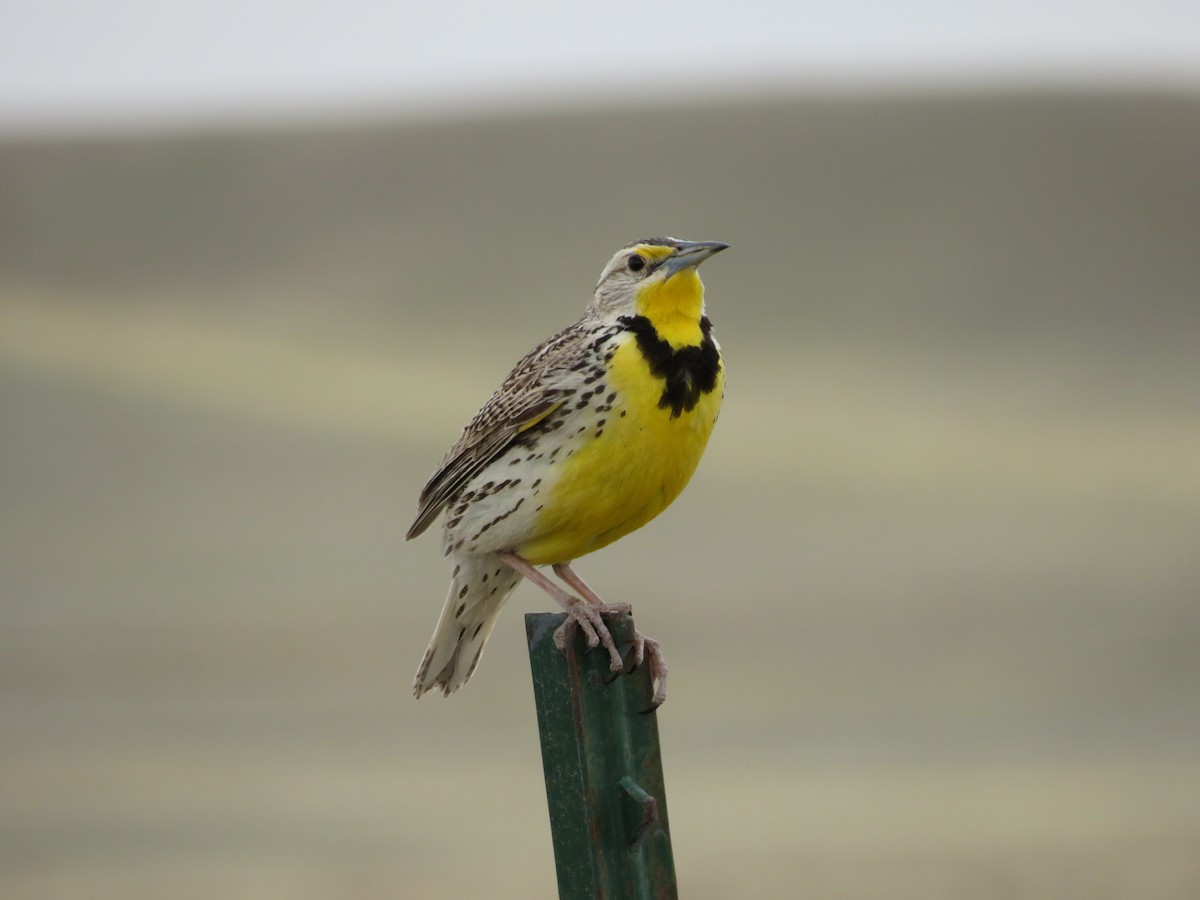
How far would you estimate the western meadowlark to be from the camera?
9.86ft

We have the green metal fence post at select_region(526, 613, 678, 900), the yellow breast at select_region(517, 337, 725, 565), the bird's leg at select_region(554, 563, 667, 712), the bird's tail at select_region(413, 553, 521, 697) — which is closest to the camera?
the green metal fence post at select_region(526, 613, 678, 900)

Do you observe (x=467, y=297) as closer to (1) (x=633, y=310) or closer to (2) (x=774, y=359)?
(2) (x=774, y=359)

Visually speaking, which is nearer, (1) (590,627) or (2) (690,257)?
(1) (590,627)

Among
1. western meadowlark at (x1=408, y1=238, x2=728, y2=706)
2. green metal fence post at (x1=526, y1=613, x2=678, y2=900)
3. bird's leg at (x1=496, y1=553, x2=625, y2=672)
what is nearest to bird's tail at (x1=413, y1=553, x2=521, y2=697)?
western meadowlark at (x1=408, y1=238, x2=728, y2=706)

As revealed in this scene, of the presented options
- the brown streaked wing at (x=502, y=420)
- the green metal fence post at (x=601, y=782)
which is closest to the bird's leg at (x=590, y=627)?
the green metal fence post at (x=601, y=782)

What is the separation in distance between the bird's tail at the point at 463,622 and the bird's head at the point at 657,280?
0.53 meters

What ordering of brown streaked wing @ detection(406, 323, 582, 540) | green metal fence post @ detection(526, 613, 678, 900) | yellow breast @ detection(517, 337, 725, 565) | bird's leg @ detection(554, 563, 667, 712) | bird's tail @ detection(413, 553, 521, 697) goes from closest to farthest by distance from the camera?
green metal fence post @ detection(526, 613, 678, 900) → bird's leg @ detection(554, 563, 667, 712) → yellow breast @ detection(517, 337, 725, 565) → brown streaked wing @ detection(406, 323, 582, 540) → bird's tail @ detection(413, 553, 521, 697)

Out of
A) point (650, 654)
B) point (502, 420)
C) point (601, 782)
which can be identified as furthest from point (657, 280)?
point (601, 782)

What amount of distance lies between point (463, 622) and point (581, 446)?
1.58 ft

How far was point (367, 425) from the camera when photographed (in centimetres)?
2084

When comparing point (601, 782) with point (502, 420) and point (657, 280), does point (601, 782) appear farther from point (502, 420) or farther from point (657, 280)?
point (657, 280)

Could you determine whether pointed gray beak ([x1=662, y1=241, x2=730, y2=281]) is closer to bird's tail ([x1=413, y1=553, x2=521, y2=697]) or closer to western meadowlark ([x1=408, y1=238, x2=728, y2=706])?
western meadowlark ([x1=408, y1=238, x2=728, y2=706])

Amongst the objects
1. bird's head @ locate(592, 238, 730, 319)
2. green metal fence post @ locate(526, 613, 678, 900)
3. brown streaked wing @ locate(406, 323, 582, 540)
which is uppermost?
bird's head @ locate(592, 238, 730, 319)

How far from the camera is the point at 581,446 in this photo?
3.04 meters
